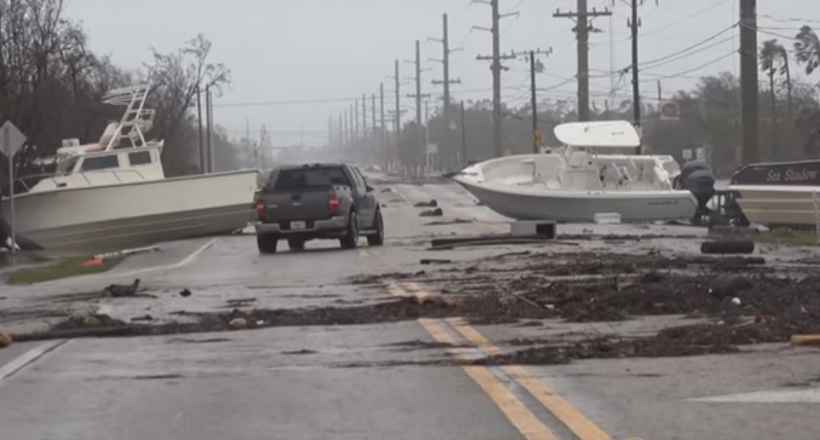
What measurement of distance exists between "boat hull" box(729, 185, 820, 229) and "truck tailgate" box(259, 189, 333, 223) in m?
10.1

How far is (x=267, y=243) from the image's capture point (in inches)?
1162

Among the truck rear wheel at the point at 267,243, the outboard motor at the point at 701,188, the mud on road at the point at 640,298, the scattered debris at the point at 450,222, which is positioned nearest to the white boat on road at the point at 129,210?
the scattered debris at the point at 450,222

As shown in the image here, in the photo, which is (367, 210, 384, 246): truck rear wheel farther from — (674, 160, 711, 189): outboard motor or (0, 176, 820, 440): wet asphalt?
(0, 176, 820, 440): wet asphalt

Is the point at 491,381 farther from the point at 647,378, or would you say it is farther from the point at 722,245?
the point at 722,245

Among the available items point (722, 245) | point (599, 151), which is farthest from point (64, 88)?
point (722, 245)

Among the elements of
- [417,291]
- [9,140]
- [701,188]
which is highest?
[9,140]

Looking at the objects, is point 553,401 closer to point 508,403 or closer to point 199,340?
point 508,403

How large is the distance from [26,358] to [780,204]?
22.5m

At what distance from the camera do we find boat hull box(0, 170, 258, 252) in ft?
126

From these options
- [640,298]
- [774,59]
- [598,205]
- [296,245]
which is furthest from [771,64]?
[640,298]

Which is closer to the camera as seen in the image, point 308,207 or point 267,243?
point 308,207

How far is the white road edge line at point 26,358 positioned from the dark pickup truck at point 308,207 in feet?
49.6

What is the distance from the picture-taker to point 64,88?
50.7 m

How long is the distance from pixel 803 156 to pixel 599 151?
16.3 m
